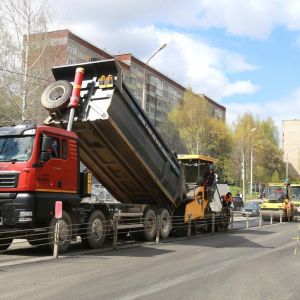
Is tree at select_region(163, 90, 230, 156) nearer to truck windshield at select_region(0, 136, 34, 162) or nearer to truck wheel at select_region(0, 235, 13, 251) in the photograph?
truck wheel at select_region(0, 235, 13, 251)

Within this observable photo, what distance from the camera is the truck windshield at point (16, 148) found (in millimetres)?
11883

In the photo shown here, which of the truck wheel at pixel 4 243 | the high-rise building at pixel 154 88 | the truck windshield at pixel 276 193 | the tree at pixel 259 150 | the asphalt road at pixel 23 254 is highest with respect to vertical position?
the high-rise building at pixel 154 88

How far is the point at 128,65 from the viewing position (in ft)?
233

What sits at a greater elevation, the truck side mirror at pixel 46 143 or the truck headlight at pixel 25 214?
the truck side mirror at pixel 46 143

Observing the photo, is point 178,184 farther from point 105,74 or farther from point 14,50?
point 14,50

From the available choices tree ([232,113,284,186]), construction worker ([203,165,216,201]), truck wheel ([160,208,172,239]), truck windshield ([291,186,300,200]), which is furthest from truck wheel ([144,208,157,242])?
tree ([232,113,284,186])

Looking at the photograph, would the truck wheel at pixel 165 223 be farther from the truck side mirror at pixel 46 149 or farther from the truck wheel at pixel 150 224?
the truck side mirror at pixel 46 149

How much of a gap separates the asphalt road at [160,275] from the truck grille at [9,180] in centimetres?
194

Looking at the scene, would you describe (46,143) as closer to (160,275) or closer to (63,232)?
(63,232)

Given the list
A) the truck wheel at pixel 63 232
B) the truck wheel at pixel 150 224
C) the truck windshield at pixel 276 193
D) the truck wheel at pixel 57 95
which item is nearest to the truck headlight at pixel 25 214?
the truck wheel at pixel 63 232

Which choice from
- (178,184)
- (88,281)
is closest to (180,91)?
(178,184)

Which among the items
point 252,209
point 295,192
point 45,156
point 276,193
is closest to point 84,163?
point 45,156

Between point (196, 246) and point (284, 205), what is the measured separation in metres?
17.9

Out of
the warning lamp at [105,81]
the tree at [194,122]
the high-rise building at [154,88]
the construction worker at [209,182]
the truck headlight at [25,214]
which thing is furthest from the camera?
the high-rise building at [154,88]
